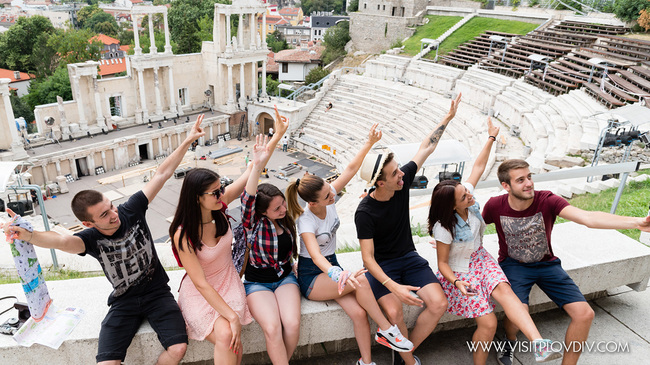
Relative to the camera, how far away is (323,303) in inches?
140

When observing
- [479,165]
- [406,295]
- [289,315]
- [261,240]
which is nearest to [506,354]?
[406,295]

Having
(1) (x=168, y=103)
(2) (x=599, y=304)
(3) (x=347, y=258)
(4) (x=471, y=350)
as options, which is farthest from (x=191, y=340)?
(1) (x=168, y=103)

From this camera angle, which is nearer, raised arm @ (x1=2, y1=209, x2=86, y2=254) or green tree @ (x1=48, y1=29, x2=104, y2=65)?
raised arm @ (x1=2, y1=209, x2=86, y2=254)

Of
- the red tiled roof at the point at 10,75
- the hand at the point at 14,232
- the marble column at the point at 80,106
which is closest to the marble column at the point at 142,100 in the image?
the marble column at the point at 80,106

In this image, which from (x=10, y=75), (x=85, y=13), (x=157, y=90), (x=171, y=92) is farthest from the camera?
(x=85, y=13)

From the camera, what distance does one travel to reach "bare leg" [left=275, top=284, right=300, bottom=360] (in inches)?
129

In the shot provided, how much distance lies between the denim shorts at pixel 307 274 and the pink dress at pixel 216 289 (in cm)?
48

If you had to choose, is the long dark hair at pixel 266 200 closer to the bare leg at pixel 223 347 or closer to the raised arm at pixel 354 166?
the raised arm at pixel 354 166

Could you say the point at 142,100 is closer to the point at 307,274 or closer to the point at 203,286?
the point at 307,274

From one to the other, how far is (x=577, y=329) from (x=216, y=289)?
108 inches

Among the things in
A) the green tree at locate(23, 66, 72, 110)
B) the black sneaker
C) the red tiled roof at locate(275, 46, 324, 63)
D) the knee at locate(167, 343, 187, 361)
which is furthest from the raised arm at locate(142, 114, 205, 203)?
the red tiled roof at locate(275, 46, 324, 63)

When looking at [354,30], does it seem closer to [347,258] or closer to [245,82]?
[245,82]

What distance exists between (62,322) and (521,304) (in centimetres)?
334

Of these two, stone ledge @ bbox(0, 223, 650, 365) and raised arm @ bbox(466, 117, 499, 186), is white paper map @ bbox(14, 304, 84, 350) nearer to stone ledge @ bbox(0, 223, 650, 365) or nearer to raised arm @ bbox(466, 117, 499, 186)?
stone ledge @ bbox(0, 223, 650, 365)
